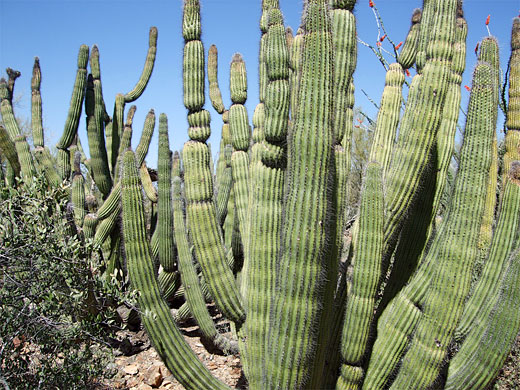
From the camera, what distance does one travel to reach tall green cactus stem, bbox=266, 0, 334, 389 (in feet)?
9.85

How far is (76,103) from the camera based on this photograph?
7715 millimetres

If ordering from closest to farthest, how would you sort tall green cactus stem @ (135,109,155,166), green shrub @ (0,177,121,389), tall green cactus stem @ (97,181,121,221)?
1. green shrub @ (0,177,121,389)
2. tall green cactus stem @ (97,181,121,221)
3. tall green cactus stem @ (135,109,155,166)

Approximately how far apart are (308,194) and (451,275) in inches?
55.2

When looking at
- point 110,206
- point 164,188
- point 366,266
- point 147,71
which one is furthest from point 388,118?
point 147,71

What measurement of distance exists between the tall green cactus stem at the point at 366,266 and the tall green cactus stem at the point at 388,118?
0.92 m

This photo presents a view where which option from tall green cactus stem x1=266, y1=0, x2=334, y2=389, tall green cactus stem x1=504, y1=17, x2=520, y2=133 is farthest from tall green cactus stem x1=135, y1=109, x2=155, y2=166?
tall green cactus stem x1=266, y1=0, x2=334, y2=389

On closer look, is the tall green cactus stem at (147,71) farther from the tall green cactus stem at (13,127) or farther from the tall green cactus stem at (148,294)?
the tall green cactus stem at (148,294)

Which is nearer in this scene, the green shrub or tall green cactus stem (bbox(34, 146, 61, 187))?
the green shrub

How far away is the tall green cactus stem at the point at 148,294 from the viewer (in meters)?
3.84

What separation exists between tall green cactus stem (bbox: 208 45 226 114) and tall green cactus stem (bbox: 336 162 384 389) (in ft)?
9.94

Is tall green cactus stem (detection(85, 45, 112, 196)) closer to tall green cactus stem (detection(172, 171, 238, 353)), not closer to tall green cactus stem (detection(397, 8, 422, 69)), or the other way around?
tall green cactus stem (detection(172, 171, 238, 353))

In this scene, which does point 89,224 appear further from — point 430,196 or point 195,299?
point 430,196

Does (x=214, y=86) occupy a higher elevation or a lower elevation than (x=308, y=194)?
higher

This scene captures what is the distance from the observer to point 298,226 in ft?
9.90
